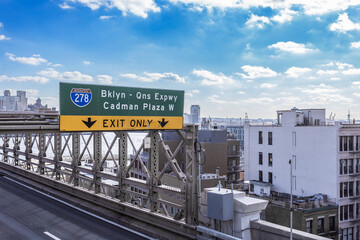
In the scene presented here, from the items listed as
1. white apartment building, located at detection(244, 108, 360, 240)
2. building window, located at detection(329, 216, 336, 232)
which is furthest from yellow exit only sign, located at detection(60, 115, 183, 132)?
white apartment building, located at detection(244, 108, 360, 240)

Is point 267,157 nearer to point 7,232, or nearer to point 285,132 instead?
point 285,132

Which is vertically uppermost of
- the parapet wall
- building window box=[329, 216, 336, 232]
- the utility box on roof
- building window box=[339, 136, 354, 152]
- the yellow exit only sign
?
the yellow exit only sign

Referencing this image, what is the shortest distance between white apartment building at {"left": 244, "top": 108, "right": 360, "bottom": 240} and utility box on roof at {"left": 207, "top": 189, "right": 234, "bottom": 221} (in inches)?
2004

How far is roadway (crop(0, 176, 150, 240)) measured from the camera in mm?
11766

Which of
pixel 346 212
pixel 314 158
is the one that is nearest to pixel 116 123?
pixel 314 158

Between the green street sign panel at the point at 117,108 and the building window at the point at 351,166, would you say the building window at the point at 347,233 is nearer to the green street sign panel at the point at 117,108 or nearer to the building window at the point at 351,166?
the building window at the point at 351,166

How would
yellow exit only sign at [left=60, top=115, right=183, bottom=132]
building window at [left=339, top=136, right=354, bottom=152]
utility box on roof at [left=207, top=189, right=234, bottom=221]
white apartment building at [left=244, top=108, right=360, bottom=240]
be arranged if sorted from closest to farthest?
utility box on roof at [left=207, top=189, right=234, bottom=221] < yellow exit only sign at [left=60, top=115, right=183, bottom=132] < white apartment building at [left=244, top=108, right=360, bottom=240] < building window at [left=339, top=136, right=354, bottom=152]

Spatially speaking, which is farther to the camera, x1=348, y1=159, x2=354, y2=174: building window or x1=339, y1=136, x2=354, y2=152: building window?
x1=348, y1=159, x2=354, y2=174: building window

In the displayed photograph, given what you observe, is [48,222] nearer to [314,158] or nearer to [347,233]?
[314,158]

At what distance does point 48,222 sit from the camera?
1318 centimetres

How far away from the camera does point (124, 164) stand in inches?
527

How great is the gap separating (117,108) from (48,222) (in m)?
5.79

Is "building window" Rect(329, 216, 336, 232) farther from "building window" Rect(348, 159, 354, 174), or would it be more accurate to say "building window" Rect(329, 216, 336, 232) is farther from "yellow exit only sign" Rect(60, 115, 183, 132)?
"yellow exit only sign" Rect(60, 115, 183, 132)

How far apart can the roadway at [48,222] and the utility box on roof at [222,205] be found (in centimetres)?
307
